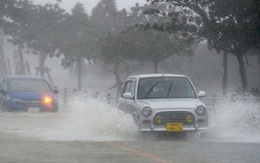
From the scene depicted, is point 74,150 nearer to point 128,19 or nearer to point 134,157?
point 134,157

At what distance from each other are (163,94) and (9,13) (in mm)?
51905

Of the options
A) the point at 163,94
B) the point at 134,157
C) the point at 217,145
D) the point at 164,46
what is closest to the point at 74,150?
the point at 134,157

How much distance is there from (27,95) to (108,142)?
13.2 meters

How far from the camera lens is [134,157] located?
1244 cm

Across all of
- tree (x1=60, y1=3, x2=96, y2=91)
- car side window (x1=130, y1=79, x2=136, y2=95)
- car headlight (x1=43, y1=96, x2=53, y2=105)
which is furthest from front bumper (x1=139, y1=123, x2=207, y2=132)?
tree (x1=60, y1=3, x2=96, y2=91)

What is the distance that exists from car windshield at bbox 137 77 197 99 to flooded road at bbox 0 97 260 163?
867 millimetres

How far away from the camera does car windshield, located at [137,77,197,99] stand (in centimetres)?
1764

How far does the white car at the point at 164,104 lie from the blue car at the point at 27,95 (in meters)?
10.4

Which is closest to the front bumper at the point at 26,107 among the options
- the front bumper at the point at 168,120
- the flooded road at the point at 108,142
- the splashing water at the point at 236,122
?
the flooded road at the point at 108,142

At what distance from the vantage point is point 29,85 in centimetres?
2953

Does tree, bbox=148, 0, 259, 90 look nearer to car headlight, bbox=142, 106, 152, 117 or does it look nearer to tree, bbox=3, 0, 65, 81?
car headlight, bbox=142, 106, 152, 117

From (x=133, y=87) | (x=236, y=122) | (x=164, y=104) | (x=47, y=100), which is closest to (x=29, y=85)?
(x=47, y=100)

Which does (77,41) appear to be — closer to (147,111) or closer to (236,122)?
(236,122)

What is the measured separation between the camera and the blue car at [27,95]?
92.6ft
